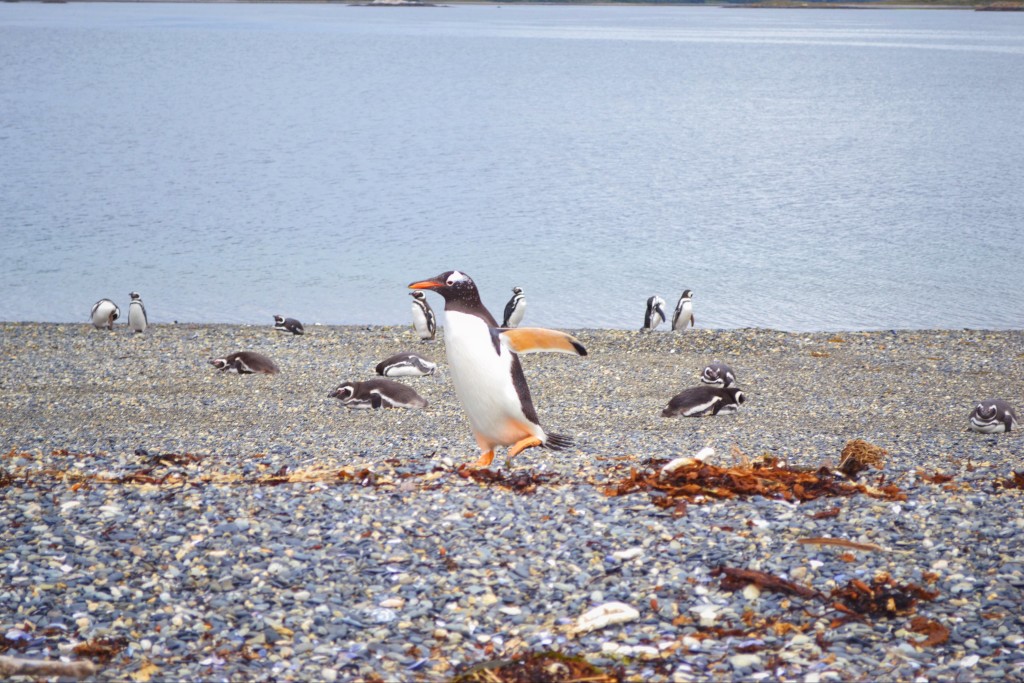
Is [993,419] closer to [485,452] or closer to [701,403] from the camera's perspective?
[701,403]

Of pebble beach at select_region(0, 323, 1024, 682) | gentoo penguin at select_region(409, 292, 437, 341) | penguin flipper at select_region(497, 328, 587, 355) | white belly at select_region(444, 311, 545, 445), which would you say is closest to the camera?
pebble beach at select_region(0, 323, 1024, 682)

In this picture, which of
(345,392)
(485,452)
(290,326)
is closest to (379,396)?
(345,392)

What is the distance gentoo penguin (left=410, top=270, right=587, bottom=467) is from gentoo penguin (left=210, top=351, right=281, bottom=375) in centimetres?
721

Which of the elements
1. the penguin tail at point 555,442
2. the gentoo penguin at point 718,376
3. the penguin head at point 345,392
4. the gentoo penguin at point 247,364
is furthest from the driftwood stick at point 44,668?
the gentoo penguin at point 247,364

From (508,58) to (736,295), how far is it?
90.2 metres

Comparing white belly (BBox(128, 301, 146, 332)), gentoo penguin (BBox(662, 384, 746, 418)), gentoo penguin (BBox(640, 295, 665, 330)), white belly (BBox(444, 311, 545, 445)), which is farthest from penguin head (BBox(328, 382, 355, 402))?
gentoo penguin (BBox(640, 295, 665, 330))

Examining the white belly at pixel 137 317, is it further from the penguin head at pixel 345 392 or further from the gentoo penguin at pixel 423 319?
the penguin head at pixel 345 392

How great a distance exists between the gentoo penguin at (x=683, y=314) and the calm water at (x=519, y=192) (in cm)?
188

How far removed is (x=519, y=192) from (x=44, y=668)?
33.1 metres

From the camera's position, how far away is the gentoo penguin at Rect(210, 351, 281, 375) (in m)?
14.0

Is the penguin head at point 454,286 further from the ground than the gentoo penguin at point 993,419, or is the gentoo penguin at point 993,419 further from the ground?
the penguin head at point 454,286

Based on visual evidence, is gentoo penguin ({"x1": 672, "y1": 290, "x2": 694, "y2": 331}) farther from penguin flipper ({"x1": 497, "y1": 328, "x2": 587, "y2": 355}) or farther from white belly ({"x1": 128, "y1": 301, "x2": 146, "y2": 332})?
penguin flipper ({"x1": 497, "y1": 328, "x2": 587, "y2": 355})

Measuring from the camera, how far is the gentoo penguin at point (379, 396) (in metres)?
11.9

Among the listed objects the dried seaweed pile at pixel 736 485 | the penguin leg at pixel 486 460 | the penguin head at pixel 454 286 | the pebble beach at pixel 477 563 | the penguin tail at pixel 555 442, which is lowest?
the penguin leg at pixel 486 460
